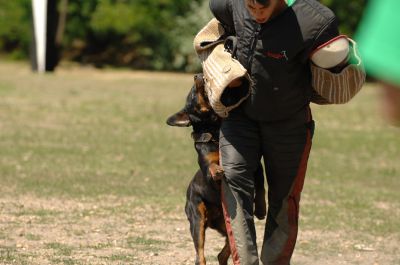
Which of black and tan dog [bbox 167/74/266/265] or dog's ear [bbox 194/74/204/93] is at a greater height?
dog's ear [bbox 194/74/204/93]

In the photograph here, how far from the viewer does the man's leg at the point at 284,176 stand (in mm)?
5629

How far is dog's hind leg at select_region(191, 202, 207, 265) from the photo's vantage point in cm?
625

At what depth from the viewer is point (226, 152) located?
5.68 m

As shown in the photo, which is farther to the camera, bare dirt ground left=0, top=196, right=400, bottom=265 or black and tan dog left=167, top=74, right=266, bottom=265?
bare dirt ground left=0, top=196, right=400, bottom=265

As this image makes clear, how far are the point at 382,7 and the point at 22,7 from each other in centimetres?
3150

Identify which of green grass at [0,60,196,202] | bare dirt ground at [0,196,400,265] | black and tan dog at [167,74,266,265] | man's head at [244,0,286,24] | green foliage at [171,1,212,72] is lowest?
green foliage at [171,1,212,72]

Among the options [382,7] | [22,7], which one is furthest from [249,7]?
[22,7]

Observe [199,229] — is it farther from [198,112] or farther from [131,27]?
[131,27]

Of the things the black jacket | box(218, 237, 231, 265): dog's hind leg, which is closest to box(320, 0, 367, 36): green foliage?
box(218, 237, 231, 265): dog's hind leg

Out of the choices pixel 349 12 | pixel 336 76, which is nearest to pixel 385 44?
pixel 336 76

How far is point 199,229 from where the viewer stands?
626cm

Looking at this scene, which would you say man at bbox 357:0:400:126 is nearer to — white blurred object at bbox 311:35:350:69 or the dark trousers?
white blurred object at bbox 311:35:350:69

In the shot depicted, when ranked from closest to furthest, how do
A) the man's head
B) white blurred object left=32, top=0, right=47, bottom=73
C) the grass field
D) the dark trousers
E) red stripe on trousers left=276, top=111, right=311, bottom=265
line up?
the man's head
the dark trousers
red stripe on trousers left=276, top=111, right=311, bottom=265
the grass field
white blurred object left=32, top=0, right=47, bottom=73

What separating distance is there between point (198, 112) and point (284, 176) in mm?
816
